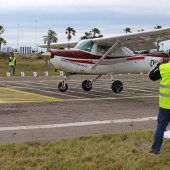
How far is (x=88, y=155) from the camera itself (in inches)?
237

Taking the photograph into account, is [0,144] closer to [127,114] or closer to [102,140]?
[102,140]

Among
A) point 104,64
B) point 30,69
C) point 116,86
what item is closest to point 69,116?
point 116,86

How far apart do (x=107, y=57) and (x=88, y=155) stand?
10625 mm

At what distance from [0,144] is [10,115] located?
3.61 metres

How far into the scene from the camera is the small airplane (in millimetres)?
15070

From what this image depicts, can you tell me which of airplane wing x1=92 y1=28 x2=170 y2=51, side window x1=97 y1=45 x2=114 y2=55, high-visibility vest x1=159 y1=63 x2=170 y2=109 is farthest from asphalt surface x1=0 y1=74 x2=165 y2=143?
airplane wing x1=92 y1=28 x2=170 y2=51

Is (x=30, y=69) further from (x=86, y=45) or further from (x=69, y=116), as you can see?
(x=69, y=116)

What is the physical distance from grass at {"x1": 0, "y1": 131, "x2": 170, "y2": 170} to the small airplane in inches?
321

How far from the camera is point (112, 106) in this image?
12.4m

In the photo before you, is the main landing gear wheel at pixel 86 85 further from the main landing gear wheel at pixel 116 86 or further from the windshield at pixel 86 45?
the windshield at pixel 86 45

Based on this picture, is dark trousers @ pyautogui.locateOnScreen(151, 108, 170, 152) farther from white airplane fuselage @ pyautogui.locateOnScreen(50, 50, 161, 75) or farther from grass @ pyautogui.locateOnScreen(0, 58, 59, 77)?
grass @ pyautogui.locateOnScreen(0, 58, 59, 77)

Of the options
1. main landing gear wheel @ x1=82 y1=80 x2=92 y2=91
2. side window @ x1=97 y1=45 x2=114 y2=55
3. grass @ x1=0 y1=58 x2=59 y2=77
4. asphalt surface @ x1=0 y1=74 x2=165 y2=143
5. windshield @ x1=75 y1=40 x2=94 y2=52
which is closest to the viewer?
asphalt surface @ x1=0 y1=74 x2=165 y2=143

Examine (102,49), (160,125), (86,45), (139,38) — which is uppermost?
(139,38)

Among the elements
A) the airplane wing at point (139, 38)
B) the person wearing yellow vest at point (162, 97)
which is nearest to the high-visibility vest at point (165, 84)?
the person wearing yellow vest at point (162, 97)
